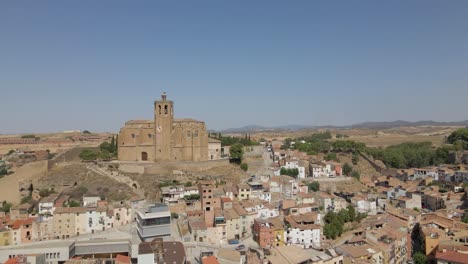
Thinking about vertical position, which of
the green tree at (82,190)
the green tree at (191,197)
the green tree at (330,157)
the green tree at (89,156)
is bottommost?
the green tree at (191,197)

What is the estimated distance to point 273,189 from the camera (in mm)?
39094

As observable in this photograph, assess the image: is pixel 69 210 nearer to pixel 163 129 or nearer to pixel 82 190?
pixel 82 190

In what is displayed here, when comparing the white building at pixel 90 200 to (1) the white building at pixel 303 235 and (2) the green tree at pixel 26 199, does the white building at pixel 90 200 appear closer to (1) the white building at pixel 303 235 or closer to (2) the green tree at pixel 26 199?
(2) the green tree at pixel 26 199

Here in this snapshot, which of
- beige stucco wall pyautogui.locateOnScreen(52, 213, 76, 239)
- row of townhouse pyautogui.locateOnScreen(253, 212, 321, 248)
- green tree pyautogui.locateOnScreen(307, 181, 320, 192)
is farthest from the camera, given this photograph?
green tree pyautogui.locateOnScreen(307, 181, 320, 192)

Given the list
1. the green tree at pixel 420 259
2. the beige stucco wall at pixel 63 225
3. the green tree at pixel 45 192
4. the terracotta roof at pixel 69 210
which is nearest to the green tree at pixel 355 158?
the green tree at pixel 420 259

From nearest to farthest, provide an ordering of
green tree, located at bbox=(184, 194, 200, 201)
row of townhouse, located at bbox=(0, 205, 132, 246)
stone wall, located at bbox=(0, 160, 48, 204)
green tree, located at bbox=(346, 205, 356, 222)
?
1. row of townhouse, located at bbox=(0, 205, 132, 246)
2. green tree, located at bbox=(346, 205, 356, 222)
3. green tree, located at bbox=(184, 194, 200, 201)
4. stone wall, located at bbox=(0, 160, 48, 204)

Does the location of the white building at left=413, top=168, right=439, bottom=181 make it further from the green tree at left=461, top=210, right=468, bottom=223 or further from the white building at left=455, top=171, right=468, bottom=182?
the green tree at left=461, top=210, right=468, bottom=223

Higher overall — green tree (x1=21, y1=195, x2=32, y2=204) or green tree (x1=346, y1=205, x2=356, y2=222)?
green tree (x1=21, y1=195, x2=32, y2=204)

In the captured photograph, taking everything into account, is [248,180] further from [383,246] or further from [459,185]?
[459,185]

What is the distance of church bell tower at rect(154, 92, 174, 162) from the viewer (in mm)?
44031

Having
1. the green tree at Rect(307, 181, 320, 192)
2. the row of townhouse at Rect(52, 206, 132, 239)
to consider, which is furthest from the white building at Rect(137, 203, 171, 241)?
the green tree at Rect(307, 181, 320, 192)

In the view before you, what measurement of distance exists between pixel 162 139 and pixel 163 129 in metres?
1.11

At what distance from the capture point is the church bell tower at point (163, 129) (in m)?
44.0

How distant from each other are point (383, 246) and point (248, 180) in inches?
731
